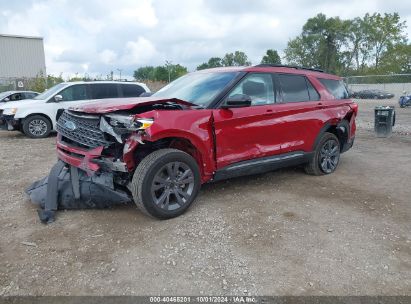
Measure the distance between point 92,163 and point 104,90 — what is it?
758 cm

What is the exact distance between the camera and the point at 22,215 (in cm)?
438

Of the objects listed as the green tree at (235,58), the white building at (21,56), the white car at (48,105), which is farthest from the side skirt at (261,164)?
the green tree at (235,58)

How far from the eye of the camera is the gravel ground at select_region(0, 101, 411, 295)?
3.00 meters

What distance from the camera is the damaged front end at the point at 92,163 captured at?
3943mm

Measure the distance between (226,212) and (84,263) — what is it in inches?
70.3

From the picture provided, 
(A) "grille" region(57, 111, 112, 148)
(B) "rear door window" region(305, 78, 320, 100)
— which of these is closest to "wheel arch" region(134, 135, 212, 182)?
(A) "grille" region(57, 111, 112, 148)

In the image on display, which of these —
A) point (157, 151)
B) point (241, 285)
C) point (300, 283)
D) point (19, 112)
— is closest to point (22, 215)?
point (157, 151)

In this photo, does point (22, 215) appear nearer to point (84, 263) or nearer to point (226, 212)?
point (84, 263)

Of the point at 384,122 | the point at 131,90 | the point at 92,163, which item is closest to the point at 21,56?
the point at 131,90

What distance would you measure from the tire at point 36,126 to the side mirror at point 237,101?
808 centimetres

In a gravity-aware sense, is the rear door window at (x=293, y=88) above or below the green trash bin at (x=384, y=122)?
above

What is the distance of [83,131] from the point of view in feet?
13.9

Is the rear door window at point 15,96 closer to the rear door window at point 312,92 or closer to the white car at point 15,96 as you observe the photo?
the white car at point 15,96

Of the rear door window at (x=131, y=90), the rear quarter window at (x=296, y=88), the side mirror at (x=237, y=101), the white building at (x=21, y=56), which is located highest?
the white building at (x=21, y=56)
